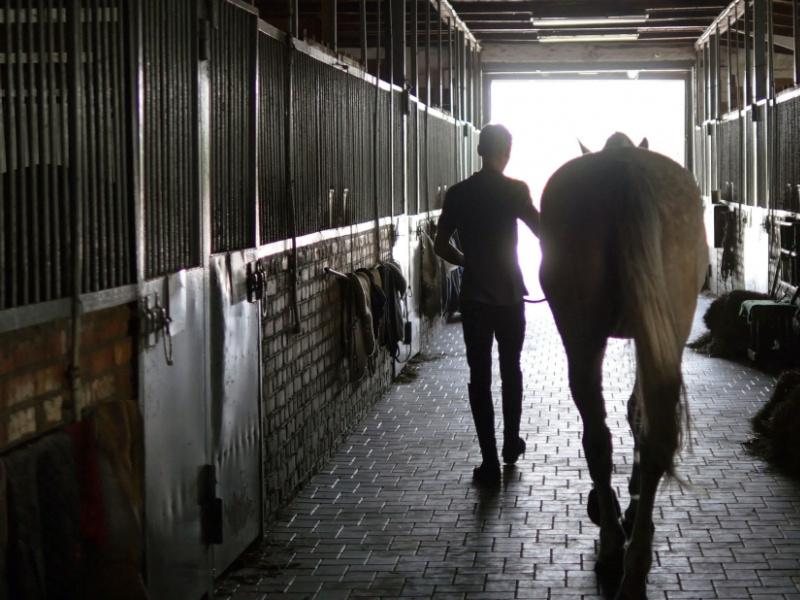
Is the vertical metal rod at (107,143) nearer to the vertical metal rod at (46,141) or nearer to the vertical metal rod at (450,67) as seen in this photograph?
the vertical metal rod at (46,141)

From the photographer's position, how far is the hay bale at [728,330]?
9.61 m

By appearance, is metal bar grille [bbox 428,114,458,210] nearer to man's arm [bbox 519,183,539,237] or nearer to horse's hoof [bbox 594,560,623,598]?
man's arm [bbox 519,183,539,237]

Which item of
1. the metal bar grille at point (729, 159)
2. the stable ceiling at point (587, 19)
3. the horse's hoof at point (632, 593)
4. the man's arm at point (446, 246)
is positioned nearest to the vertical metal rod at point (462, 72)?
the stable ceiling at point (587, 19)

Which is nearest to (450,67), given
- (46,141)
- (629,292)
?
(629,292)

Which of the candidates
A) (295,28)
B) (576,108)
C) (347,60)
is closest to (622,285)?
(295,28)

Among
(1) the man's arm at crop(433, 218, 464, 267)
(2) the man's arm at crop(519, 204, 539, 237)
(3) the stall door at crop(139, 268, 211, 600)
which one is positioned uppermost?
(2) the man's arm at crop(519, 204, 539, 237)

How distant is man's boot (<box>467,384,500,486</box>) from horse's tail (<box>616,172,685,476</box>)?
5.99 feet

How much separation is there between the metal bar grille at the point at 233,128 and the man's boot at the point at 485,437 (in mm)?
1545

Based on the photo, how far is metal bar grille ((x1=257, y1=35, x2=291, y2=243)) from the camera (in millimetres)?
4922

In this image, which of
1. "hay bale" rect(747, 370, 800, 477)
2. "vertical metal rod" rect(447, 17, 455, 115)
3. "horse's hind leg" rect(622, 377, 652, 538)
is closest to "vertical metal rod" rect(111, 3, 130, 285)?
"horse's hind leg" rect(622, 377, 652, 538)

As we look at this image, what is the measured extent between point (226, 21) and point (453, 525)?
7.22 feet

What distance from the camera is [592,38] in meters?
16.5

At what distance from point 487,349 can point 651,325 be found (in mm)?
1999

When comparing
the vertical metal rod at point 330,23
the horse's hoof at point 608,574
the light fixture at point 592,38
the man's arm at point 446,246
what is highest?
the light fixture at point 592,38
